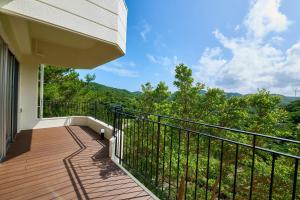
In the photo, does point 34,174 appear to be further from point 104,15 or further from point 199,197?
point 199,197

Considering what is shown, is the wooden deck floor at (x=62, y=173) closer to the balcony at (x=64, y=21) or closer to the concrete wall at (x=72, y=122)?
the concrete wall at (x=72, y=122)

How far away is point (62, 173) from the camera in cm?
300

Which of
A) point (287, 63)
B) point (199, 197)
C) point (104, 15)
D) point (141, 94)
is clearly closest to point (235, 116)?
point (199, 197)

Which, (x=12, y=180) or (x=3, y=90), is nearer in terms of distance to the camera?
(x=12, y=180)

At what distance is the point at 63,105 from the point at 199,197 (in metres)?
10.2

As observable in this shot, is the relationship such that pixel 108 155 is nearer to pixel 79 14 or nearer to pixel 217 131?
pixel 79 14

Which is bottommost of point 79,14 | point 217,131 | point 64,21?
point 217,131

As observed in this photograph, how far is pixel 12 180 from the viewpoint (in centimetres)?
270

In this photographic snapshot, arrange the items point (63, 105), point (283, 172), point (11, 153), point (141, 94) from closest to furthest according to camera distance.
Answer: point (11, 153) → point (63, 105) → point (283, 172) → point (141, 94)

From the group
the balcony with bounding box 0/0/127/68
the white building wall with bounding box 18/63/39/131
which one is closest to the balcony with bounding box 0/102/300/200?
the white building wall with bounding box 18/63/39/131

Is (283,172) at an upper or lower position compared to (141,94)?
lower

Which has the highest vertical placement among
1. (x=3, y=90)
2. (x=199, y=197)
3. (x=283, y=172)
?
(x=3, y=90)

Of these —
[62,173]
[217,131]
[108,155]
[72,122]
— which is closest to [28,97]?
[72,122]

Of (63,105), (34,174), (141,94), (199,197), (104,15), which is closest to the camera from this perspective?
(34,174)
